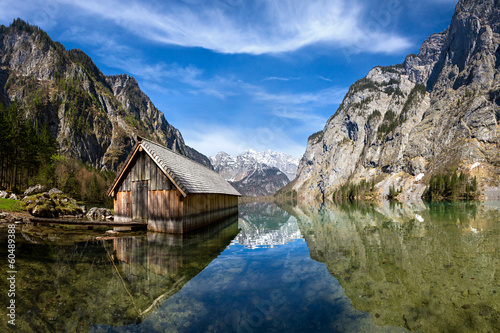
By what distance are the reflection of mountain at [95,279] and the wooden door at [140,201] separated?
202 inches

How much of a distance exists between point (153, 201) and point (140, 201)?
159cm

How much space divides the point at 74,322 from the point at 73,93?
21687 centimetres

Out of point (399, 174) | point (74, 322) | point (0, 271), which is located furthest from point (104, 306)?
point (399, 174)

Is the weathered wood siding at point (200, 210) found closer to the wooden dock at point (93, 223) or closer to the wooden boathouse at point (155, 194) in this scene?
the wooden boathouse at point (155, 194)

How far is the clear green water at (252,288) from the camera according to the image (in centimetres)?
627

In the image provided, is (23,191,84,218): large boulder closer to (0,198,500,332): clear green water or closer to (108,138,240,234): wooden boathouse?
(108,138,240,234): wooden boathouse

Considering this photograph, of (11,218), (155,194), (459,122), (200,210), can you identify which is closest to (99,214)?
(11,218)

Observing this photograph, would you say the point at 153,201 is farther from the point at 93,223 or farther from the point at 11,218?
the point at 11,218

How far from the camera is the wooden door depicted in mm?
20875

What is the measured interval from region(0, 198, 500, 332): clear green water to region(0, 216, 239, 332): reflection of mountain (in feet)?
0.12

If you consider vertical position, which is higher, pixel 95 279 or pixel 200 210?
pixel 200 210

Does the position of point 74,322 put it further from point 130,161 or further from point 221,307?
point 130,161

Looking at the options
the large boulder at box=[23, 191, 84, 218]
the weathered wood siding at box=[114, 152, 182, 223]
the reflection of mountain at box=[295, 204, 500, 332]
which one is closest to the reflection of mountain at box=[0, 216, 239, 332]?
the weathered wood siding at box=[114, 152, 182, 223]

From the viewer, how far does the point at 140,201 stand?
832 inches
